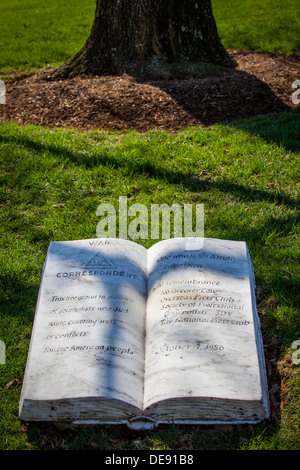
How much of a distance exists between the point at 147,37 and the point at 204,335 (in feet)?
18.9

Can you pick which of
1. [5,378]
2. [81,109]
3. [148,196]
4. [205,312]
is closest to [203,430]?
[205,312]

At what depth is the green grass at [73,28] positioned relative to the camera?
9.16 m

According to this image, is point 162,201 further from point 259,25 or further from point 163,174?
point 259,25

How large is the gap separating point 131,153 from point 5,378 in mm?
2990

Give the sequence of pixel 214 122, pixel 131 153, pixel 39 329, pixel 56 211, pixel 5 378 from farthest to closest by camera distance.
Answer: pixel 214 122
pixel 131 153
pixel 56 211
pixel 5 378
pixel 39 329

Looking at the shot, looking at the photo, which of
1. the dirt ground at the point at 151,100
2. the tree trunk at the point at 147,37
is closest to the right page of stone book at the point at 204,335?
the dirt ground at the point at 151,100

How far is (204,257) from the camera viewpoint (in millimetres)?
2885

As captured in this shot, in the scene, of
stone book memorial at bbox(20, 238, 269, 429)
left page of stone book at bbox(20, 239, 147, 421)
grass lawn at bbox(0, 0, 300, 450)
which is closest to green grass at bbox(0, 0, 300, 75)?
grass lawn at bbox(0, 0, 300, 450)

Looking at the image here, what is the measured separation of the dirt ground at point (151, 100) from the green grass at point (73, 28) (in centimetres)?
241

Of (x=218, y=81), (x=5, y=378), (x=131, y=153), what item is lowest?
(x=5, y=378)

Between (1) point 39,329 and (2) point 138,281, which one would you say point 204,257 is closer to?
(2) point 138,281

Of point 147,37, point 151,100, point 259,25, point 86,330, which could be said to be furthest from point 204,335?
point 259,25

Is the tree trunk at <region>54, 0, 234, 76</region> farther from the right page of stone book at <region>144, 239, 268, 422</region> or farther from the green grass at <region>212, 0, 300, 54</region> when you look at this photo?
the right page of stone book at <region>144, 239, 268, 422</region>

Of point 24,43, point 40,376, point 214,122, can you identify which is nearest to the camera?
point 40,376
